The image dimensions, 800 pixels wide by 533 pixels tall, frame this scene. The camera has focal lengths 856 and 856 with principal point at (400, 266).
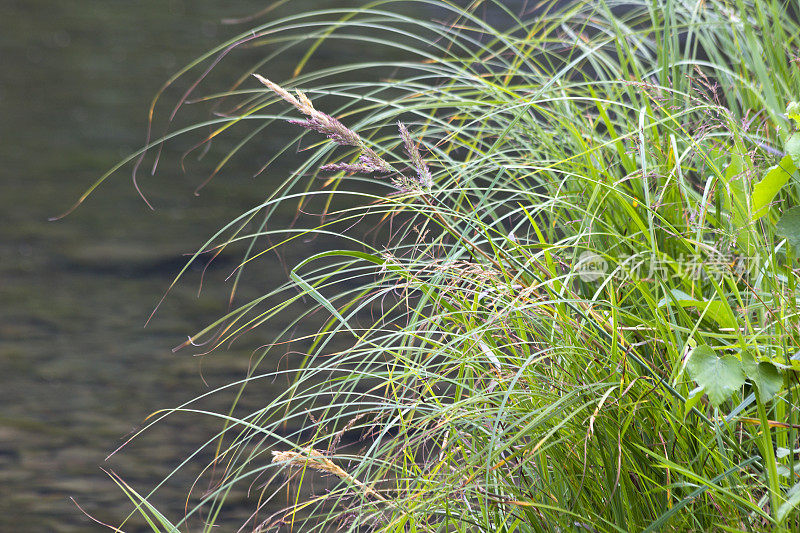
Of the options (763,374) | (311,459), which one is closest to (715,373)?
(763,374)

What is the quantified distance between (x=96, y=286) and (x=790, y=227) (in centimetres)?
235

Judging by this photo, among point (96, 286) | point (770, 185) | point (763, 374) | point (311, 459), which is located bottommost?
point (96, 286)

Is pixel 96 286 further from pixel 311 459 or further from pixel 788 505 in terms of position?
pixel 788 505

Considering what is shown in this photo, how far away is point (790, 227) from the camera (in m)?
0.95

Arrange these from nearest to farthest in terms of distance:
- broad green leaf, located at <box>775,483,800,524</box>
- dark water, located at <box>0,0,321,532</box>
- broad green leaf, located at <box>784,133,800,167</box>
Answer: broad green leaf, located at <box>775,483,800,524</box>, broad green leaf, located at <box>784,133,800,167</box>, dark water, located at <box>0,0,321,532</box>

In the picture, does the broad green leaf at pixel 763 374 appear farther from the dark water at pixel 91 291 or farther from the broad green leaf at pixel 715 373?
the dark water at pixel 91 291

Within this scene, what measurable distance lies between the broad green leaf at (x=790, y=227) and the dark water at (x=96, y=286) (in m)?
0.89

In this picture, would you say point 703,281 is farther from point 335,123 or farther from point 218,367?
point 218,367

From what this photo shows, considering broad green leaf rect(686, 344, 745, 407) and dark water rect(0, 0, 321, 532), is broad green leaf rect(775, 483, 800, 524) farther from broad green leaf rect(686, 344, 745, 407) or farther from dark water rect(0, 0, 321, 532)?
dark water rect(0, 0, 321, 532)

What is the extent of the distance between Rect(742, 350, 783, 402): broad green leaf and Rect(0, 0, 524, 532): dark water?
0.87 metres

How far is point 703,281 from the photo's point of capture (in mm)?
1208

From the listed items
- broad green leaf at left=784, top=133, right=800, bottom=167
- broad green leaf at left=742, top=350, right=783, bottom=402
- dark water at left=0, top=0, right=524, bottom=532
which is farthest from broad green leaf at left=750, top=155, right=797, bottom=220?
dark water at left=0, top=0, right=524, bottom=532

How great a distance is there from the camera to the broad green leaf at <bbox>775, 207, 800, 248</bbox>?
94 cm

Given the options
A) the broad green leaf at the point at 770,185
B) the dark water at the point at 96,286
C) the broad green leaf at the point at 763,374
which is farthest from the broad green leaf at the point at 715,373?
the dark water at the point at 96,286
